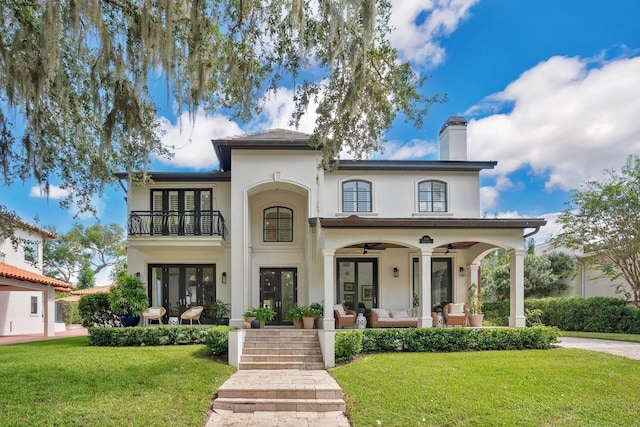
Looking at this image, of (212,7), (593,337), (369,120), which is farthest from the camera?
(593,337)

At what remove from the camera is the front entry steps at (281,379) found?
7707 millimetres

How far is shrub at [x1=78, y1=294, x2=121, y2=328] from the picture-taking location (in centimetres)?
1392

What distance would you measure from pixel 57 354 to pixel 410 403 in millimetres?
8318

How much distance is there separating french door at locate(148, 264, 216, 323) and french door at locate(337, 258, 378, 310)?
4.50 m

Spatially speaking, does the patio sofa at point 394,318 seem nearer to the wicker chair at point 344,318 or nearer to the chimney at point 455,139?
the wicker chair at point 344,318

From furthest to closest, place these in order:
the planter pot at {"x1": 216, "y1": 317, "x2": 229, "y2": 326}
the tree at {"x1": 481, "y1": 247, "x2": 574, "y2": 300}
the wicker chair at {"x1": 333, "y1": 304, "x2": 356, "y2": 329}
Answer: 1. the tree at {"x1": 481, "y1": 247, "x2": 574, "y2": 300}
2. the planter pot at {"x1": 216, "y1": 317, "x2": 229, "y2": 326}
3. the wicker chair at {"x1": 333, "y1": 304, "x2": 356, "y2": 329}

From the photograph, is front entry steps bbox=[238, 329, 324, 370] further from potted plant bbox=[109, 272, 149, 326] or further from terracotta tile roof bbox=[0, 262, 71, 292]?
terracotta tile roof bbox=[0, 262, 71, 292]

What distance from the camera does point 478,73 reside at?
41.5 feet

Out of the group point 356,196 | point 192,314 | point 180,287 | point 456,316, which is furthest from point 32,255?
point 456,316

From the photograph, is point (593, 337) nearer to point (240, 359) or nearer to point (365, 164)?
point (365, 164)

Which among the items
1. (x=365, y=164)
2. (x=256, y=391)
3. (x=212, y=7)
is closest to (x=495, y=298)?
(x=365, y=164)

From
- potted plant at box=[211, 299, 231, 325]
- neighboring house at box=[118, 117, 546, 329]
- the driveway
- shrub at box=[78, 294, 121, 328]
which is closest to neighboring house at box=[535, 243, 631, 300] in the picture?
the driveway

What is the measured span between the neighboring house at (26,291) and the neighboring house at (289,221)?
18.0ft

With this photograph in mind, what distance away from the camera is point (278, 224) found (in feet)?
52.4
